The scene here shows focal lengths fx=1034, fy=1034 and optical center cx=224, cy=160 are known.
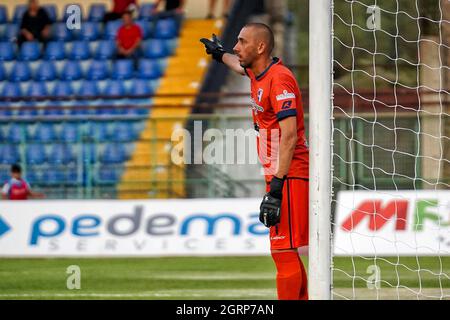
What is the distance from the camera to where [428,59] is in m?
15.3

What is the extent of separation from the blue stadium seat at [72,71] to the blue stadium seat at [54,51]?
0.81 ft

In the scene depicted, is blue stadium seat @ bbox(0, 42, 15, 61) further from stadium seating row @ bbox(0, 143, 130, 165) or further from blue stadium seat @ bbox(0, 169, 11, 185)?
blue stadium seat @ bbox(0, 169, 11, 185)

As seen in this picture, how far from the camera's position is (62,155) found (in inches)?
558

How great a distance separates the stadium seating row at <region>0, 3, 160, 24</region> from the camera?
17.6m

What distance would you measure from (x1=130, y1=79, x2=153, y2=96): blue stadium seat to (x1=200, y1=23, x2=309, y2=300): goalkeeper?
1069cm

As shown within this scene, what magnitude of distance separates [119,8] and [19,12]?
1.79m

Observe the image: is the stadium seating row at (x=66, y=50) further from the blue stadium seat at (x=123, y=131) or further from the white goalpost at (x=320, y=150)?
the white goalpost at (x=320, y=150)

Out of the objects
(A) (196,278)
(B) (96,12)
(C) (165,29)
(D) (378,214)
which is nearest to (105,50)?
(B) (96,12)

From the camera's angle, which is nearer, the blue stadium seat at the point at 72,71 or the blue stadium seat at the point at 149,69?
the blue stadium seat at the point at 72,71

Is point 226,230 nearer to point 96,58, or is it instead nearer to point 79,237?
point 79,237

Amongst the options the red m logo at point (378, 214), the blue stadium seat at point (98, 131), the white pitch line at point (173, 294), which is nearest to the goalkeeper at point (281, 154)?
the white pitch line at point (173, 294)

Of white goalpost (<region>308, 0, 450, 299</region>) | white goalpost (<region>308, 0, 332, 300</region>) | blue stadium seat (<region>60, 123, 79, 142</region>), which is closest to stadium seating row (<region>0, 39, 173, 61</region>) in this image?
blue stadium seat (<region>60, 123, 79, 142</region>)

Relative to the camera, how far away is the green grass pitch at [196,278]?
8.84 m

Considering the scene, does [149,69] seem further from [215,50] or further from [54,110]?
[215,50]
